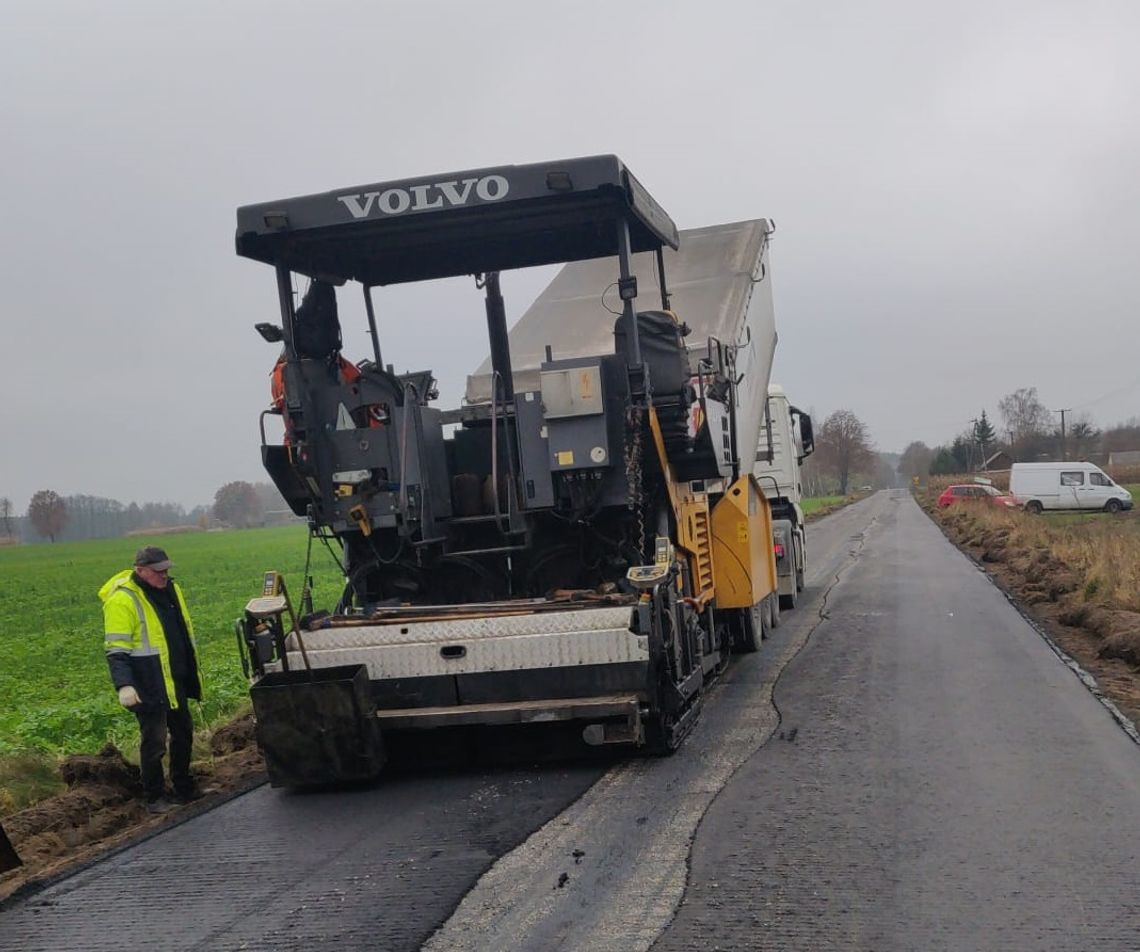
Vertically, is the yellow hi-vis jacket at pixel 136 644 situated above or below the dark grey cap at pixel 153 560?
below

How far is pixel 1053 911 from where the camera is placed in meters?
4.21

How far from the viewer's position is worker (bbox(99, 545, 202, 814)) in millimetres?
6672

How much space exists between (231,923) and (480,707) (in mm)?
2228

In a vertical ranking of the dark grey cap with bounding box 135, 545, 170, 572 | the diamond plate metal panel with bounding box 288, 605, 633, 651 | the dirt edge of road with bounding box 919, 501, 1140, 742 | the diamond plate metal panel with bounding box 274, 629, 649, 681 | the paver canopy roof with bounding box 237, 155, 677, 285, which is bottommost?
the dirt edge of road with bounding box 919, 501, 1140, 742

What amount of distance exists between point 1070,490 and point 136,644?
36934 mm

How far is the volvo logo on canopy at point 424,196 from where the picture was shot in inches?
274

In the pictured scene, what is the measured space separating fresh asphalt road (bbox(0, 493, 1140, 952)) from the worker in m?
0.59

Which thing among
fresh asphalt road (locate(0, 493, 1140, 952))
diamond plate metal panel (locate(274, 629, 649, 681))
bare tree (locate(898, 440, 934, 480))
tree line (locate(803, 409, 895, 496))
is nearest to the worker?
fresh asphalt road (locate(0, 493, 1140, 952))

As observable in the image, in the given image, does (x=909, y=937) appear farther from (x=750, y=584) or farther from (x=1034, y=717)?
(x=750, y=584)

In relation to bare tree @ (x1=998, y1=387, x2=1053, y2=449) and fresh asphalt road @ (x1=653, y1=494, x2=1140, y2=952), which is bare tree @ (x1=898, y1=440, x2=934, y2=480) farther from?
fresh asphalt road @ (x1=653, y1=494, x2=1140, y2=952)

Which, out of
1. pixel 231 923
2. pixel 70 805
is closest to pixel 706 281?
pixel 70 805

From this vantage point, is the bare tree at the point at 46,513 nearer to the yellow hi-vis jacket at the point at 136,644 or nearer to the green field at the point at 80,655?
the green field at the point at 80,655

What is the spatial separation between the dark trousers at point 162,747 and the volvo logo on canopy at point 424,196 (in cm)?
323

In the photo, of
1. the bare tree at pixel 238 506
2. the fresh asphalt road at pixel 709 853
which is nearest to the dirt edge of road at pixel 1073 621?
the fresh asphalt road at pixel 709 853
